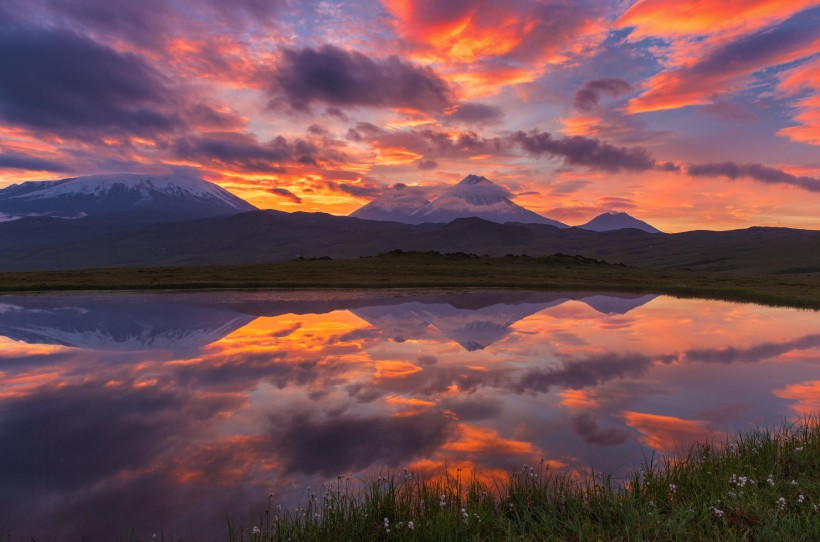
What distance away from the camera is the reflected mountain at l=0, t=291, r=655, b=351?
24.0 meters

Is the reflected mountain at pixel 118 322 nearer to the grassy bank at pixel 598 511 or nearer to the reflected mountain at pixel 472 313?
the reflected mountain at pixel 472 313

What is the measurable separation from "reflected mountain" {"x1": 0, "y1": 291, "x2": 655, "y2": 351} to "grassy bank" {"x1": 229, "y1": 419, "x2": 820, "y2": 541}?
13.8 meters

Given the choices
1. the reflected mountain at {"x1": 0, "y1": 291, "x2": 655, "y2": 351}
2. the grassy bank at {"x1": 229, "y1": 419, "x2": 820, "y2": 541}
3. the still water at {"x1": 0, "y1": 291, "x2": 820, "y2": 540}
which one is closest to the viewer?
the grassy bank at {"x1": 229, "y1": 419, "x2": 820, "y2": 541}

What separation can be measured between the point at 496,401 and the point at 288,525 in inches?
326

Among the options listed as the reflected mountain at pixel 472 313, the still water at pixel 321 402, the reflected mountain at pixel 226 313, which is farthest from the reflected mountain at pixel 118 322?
the reflected mountain at pixel 472 313

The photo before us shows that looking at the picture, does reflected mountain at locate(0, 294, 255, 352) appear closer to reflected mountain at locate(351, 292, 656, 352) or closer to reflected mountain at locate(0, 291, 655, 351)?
reflected mountain at locate(0, 291, 655, 351)

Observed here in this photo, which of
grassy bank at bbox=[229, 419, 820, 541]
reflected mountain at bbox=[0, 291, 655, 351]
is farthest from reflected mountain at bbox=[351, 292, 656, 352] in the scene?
grassy bank at bbox=[229, 419, 820, 541]

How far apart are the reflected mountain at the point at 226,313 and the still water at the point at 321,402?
0.29 m

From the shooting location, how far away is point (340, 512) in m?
7.14

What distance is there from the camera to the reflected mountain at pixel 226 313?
23984 millimetres

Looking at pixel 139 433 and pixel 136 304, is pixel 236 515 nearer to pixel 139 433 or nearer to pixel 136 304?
pixel 139 433

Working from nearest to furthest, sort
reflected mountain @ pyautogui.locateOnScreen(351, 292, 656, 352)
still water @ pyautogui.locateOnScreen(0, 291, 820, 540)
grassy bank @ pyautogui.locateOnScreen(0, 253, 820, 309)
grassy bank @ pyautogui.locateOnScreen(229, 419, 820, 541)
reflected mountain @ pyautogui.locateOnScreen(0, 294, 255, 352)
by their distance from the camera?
grassy bank @ pyautogui.locateOnScreen(229, 419, 820, 541) → still water @ pyautogui.locateOnScreen(0, 291, 820, 540) → reflected mountain @ pyautogui.locateOnScreen(0, 294, 255, 352) → reflected mountain @ pyautogui.locateOnScreen(351, 292, 656, 352) → grassy bank @ pyautogui.locateOnScreen(0, 253, 820, 309)

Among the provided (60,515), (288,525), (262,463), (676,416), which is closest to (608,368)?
(676,416)

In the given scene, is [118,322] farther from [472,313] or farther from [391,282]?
[391,282]
